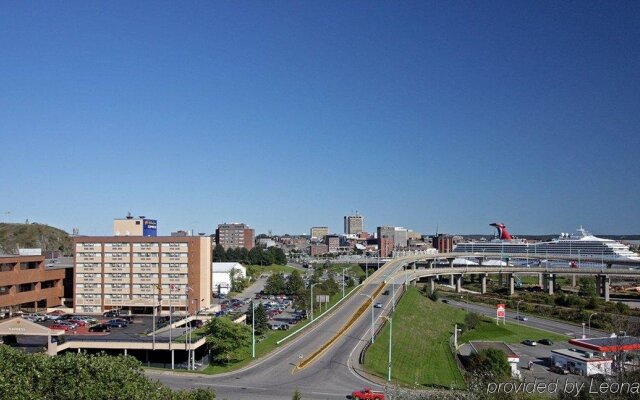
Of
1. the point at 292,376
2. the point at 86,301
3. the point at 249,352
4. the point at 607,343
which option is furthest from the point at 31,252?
the point at 607,343

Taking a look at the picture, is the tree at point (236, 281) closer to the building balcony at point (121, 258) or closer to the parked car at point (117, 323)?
the building balcony at point (121, 258)

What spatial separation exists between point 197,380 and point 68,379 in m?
16.1

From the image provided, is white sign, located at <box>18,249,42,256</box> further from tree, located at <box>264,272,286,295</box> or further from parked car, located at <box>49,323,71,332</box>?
tree, located at <box>264,272,286,295</box>

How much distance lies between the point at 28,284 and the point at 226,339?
39486 mm

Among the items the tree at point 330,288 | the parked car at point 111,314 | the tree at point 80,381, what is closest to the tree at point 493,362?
the tree at point 80,381

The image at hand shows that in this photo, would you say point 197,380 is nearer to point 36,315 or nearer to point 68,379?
point 68,379

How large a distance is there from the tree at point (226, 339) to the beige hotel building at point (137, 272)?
27568mm

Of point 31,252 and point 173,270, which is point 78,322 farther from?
point 31,252

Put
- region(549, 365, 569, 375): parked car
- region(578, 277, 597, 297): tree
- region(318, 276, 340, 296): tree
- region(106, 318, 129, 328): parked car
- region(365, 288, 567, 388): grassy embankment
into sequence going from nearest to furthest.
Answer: region(365, 288, 567, 388): grassy embankment
region(549, 365, 569, 375): parked car
region(106, 318, 129, 328): parked car
region(318, 276, 340, 296): tree
region(578, 277, 597, 297): tree

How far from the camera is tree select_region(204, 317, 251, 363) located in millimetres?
44844

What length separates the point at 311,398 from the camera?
116 feet

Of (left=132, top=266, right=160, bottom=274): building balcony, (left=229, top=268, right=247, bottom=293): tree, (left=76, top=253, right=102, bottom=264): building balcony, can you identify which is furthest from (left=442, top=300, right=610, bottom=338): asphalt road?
(left=76, top=253, right=102, bottom=264): building balcony

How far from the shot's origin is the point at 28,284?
2798 inches

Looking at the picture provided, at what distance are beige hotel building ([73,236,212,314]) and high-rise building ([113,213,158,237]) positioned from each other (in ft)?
7.22
